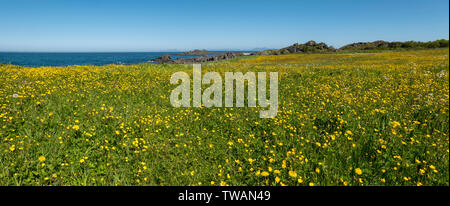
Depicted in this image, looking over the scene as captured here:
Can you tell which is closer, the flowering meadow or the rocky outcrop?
the flowering meadow

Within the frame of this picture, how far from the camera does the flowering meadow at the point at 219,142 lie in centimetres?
379

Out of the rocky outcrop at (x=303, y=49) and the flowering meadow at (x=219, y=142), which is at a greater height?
the rocky outcrop at (x=303, y=49)

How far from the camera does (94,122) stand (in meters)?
5.57

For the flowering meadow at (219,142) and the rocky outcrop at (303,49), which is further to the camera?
the rocky outcrop at (303,49)

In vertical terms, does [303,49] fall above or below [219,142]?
above

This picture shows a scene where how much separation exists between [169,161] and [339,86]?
933 cm

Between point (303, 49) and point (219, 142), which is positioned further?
point (303, 49)

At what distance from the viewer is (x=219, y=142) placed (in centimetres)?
513

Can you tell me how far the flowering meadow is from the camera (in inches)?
149

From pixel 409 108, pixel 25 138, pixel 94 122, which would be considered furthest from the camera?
pixel 409 108

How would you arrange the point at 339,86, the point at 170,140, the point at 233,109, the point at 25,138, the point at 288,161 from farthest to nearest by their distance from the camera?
1. the point at 339,86
2. the point at 233,109
3. the point at 170,140
4. the point at 25,138
5. the point at 288,161
